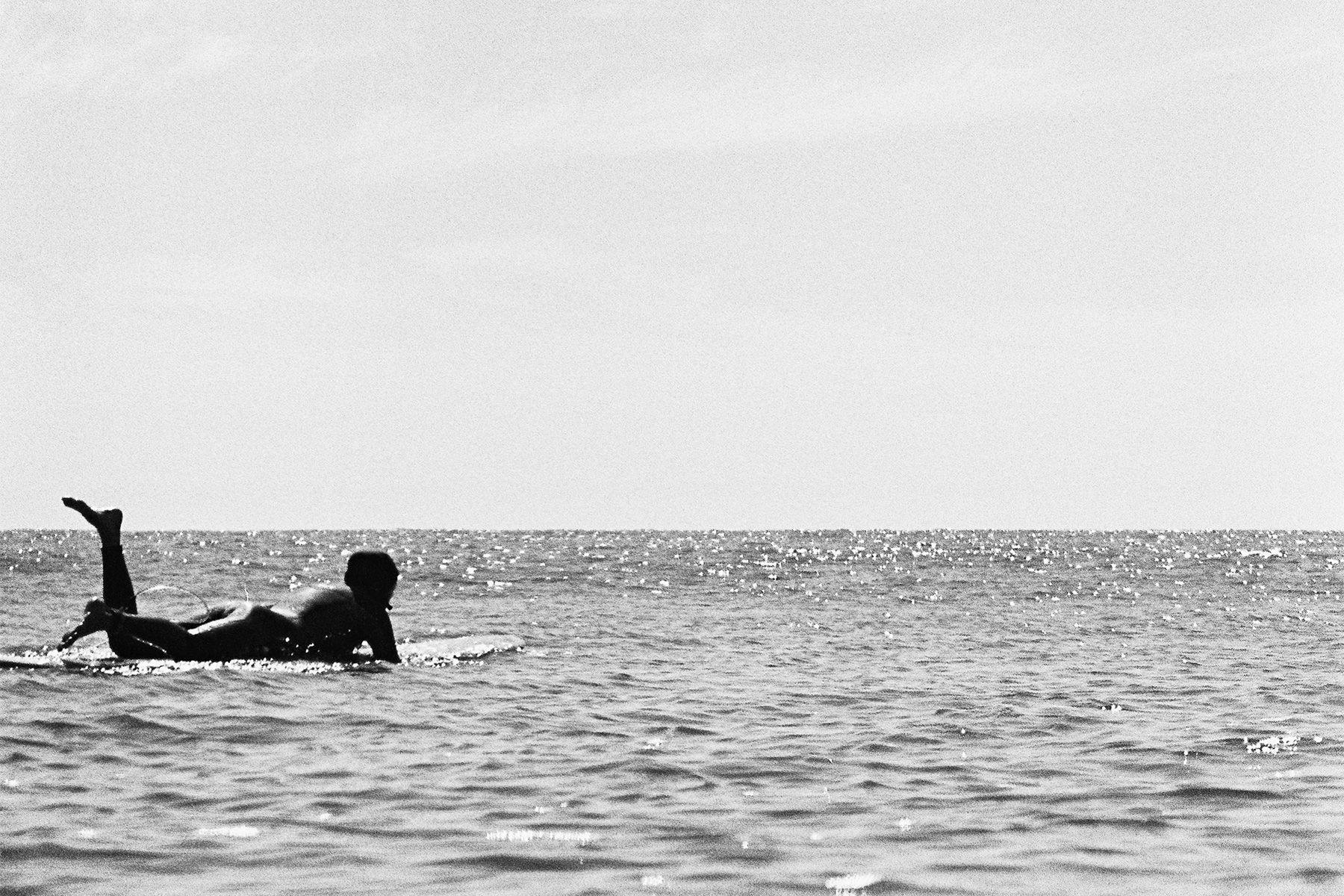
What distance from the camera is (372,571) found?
1623 centimetres

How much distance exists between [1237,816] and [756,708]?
5873 mm

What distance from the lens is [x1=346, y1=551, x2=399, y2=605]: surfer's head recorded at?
16.2 metres

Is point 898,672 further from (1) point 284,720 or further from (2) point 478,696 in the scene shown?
(1) point 284,720

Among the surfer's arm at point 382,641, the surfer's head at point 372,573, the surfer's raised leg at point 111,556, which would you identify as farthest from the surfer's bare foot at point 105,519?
the surfer's arm at point 382,641

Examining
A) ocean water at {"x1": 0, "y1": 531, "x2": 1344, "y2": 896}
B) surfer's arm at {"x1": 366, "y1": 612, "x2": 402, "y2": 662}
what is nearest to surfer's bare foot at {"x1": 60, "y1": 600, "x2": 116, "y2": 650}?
ocean water at {"x1": 0, "y1": 531, "x2": 1344, "y2": 896}

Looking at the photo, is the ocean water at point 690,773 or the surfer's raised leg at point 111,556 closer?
the ocean water at point 690,773

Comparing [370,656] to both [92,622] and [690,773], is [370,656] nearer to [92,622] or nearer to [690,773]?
[92,622]

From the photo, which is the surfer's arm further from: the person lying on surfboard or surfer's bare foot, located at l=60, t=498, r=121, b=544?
surfer's bare foot, located at l=60, t=498, r=121, b=544

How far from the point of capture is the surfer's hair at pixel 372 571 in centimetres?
1619

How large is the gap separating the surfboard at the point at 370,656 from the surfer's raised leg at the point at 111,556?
64 cm

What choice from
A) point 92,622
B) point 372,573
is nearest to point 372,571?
point 372,573

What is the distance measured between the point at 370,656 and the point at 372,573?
5.43ft

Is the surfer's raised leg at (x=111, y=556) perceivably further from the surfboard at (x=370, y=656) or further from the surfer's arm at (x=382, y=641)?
the surfer's arm at (x=382, y=641)

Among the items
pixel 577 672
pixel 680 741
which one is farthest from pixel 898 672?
pixel 680 741
